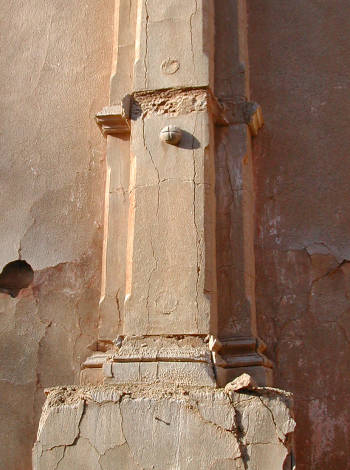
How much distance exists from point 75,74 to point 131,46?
0.51 m

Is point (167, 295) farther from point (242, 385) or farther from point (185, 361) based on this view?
point (242, 385)

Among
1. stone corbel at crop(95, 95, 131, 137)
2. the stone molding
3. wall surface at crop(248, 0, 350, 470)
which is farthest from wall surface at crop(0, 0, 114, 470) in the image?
wall surface at crop(248, 0, 350, 470)

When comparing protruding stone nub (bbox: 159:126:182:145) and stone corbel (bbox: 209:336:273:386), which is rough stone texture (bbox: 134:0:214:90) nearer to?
protruding stone nub (bbox: 159:126:182:145)

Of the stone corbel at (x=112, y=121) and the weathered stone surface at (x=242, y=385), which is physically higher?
the stone corbel at (x=112, y=121)

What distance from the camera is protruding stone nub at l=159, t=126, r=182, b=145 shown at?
10.9 ft

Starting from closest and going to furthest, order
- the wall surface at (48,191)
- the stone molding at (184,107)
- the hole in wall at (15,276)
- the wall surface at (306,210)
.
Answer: the wall surface at (306,210) → the stone molding at (184,107) → the wall surface at (48,191) → the hole in wall at (15,276)

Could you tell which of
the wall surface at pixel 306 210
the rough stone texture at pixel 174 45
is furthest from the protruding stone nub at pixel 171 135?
the wall surface at pixel 306 210

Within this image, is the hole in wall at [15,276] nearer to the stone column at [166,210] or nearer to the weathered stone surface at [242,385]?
the stone column at [166,210]

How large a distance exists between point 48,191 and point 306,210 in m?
1.54

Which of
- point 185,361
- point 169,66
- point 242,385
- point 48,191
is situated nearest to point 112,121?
point 169,66

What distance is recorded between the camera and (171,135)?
3.32 meters

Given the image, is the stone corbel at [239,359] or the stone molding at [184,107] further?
the stone molding at [184,107]

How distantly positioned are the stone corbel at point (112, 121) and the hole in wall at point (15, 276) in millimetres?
918

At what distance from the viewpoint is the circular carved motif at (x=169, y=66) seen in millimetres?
3496
